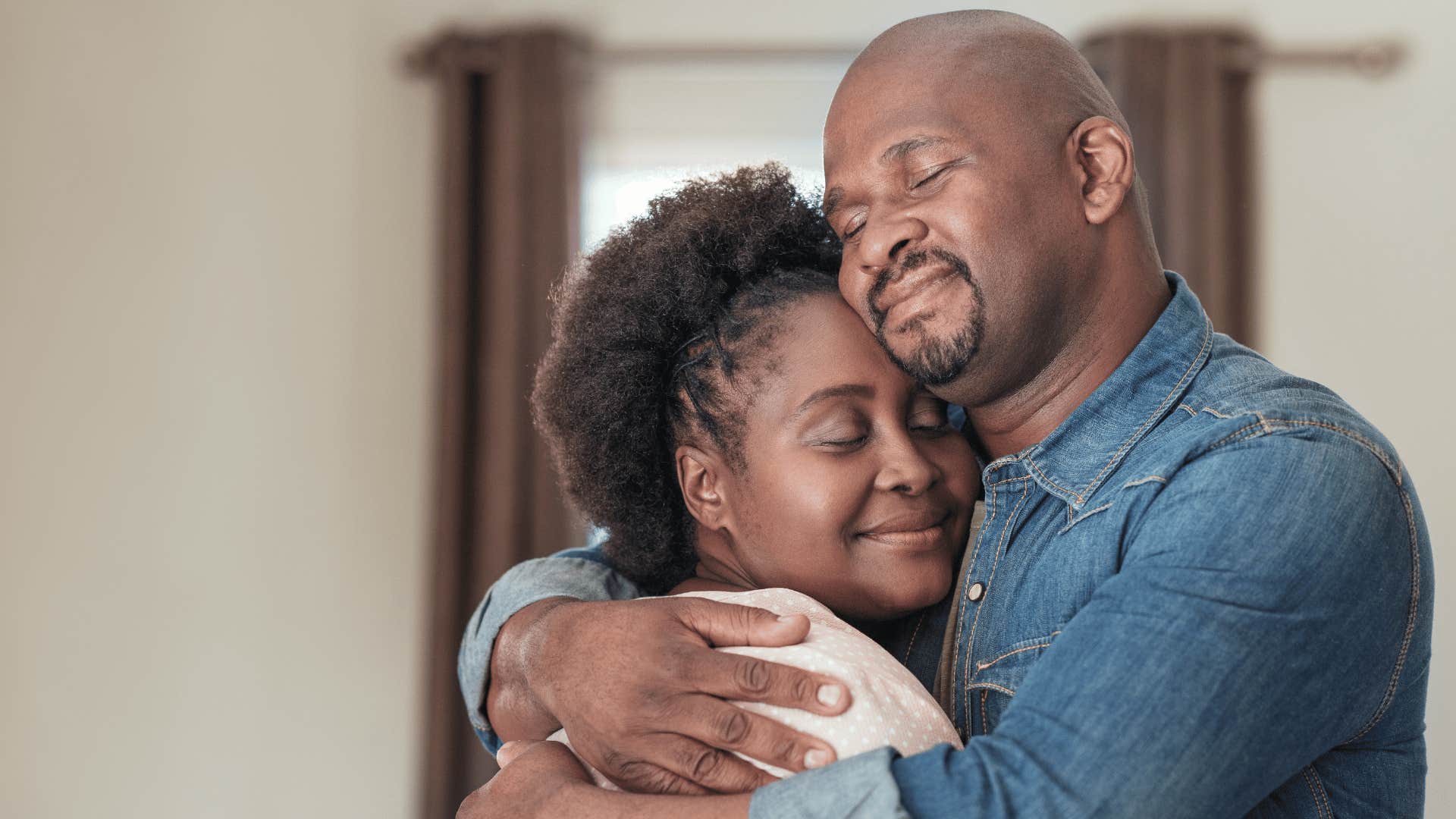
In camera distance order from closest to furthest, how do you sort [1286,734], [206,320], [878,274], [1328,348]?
[1286,734] → [878,274] → [206,320] → [1328,348]

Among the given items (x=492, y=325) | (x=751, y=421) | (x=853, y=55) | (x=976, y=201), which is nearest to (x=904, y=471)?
(x=751, y=421)

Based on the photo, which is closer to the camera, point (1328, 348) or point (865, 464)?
point (865, 464)

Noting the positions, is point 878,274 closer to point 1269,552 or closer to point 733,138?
point 1269,552

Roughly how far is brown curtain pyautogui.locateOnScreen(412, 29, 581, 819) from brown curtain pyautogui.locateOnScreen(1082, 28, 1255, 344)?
1.64 metres

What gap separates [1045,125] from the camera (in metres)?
1.43

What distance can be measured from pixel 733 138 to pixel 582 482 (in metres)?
2.19

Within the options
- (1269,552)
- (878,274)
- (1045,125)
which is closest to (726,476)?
(878,274)

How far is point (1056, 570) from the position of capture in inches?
49.6

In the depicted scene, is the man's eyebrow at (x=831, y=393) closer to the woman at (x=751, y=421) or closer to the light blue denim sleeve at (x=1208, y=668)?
the woman at (x=751, y=421)

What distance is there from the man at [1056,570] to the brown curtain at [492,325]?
180cm

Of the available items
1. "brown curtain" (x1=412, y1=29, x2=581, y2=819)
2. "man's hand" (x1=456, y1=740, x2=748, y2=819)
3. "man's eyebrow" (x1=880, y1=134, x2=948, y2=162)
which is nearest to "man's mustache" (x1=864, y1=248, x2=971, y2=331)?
"man's eyebrow" (x1=880, y1=134, x2=948, y2=162)

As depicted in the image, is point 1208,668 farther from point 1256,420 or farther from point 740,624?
point 740,624

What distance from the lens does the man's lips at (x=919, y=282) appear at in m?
1.35

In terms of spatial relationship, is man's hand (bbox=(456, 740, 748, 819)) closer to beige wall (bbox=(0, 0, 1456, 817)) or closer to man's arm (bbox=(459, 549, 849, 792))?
man's arm (bbox=(459, 549, 849, 792))
